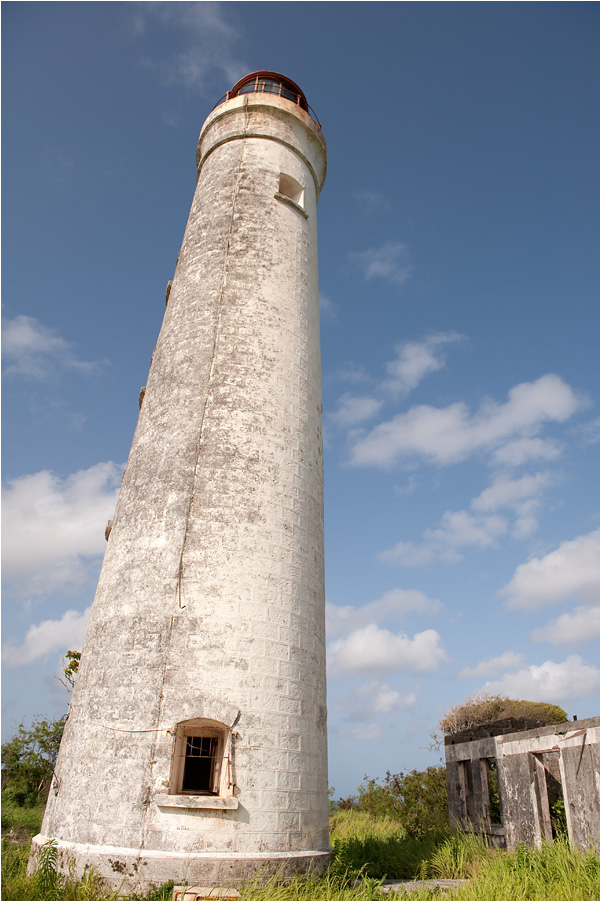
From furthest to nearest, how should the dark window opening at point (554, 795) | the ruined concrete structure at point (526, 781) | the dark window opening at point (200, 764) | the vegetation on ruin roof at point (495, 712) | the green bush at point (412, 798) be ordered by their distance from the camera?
the vegetation on ruin roof at point (495, 712)
the green bush at point (412, 798)
the dark window opening at point (554, 795)
the ruined concrete structure at point (526, 781)
the dark window opening at point (200, 764)

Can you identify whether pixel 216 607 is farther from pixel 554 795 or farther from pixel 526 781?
pixel 554 795

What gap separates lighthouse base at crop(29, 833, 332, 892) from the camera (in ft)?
22.0

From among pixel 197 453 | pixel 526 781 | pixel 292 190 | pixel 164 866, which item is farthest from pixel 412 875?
pixel 292 190

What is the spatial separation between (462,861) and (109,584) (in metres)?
7.22

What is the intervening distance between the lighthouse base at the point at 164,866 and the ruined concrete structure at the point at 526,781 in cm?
517

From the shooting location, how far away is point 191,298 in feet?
35.8

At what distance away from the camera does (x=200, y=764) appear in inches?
344

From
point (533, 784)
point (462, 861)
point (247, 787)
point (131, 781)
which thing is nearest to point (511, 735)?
point (533, 784)

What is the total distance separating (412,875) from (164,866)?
17.2 feet

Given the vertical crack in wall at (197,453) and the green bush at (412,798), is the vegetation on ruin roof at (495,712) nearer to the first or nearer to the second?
the green bush at (412,798)

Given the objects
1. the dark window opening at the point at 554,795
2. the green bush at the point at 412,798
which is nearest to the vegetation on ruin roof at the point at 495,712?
the green bush at the point at 412,798

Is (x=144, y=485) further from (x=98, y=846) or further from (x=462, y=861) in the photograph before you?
(x=462, y=861)

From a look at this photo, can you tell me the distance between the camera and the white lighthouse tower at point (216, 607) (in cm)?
715

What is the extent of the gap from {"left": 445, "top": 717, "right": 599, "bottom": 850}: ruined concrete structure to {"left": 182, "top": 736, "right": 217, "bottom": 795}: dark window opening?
19.2 ft
